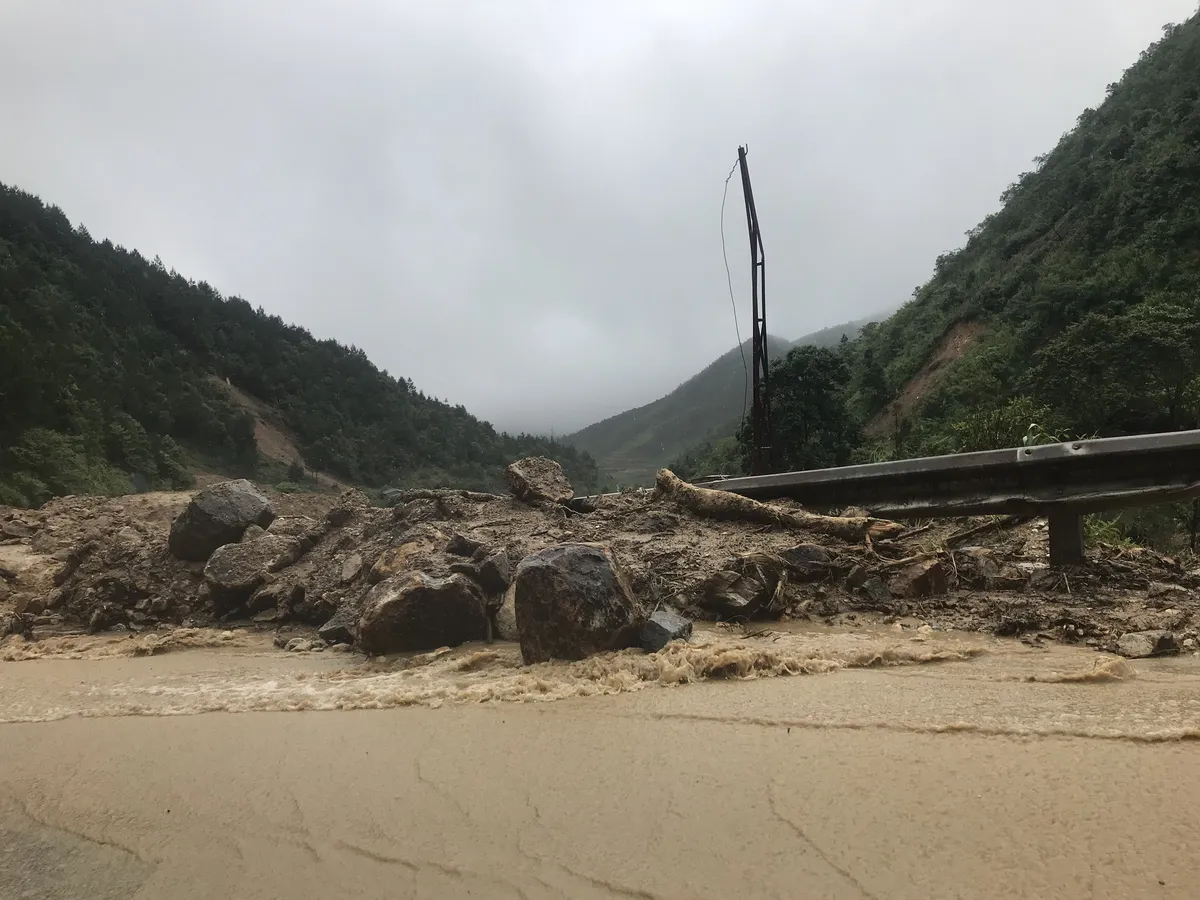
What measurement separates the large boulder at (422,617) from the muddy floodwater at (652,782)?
0.56 meters

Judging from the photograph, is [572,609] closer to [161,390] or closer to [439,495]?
[439,495]

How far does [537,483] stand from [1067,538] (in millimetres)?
3930

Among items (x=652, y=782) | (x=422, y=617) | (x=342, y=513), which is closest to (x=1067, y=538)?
(x=652, y=782)

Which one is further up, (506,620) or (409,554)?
(409,554)

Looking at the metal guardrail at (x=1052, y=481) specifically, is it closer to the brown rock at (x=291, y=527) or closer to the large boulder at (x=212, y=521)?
the brown rock at (x=291, y=527)

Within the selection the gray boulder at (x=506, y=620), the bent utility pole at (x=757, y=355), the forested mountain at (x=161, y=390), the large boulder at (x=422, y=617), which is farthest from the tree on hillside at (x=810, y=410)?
the forested mountain at (x=161, y=390)

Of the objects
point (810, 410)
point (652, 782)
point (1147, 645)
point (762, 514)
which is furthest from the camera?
point (810, 410)

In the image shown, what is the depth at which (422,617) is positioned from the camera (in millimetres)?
3775

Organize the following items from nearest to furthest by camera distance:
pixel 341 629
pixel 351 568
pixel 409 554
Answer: pixel 341 629 < pixel 409 554 < pixel 351 568

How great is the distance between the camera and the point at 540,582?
3279 millimetres

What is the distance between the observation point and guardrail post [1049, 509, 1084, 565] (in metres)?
3.86

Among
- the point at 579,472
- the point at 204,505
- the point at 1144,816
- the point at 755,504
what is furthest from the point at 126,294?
the point at 1144,816

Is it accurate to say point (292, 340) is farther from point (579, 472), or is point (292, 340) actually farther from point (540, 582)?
point (540, 582)

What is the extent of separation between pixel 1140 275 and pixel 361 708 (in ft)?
126
